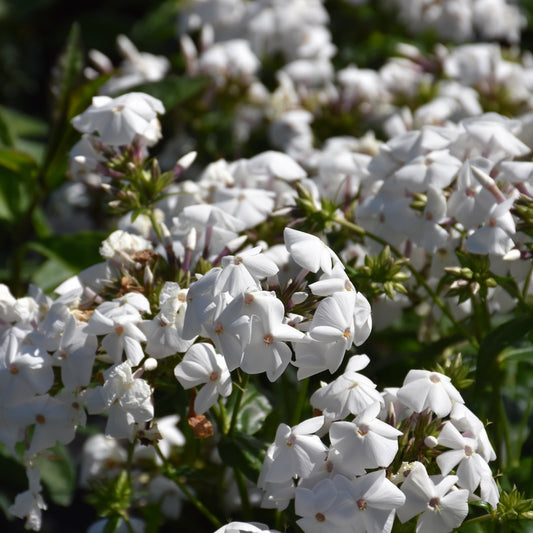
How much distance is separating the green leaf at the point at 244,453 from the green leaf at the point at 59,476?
0.59m

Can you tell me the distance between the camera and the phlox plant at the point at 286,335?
99 centimetres

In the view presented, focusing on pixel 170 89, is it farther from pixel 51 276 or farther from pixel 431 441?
pixel 431 441

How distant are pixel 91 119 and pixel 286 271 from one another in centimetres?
41

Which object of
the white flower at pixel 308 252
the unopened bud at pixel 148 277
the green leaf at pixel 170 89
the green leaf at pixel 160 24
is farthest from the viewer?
the green leaf at pixel 160 24

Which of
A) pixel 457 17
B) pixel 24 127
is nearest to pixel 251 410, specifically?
pixel 24 127

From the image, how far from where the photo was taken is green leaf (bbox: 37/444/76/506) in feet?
5.43

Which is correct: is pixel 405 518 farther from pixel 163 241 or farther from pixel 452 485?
pixel 163 241

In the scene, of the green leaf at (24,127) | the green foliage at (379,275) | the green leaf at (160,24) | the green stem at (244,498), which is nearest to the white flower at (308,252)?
the green foliage at (379,275)

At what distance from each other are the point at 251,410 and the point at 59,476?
2.01 ft

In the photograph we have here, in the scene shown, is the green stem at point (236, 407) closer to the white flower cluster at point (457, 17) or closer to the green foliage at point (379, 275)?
the green foliage at point (379, 275)

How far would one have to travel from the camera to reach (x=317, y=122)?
86.8 inches

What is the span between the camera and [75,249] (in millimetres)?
1690

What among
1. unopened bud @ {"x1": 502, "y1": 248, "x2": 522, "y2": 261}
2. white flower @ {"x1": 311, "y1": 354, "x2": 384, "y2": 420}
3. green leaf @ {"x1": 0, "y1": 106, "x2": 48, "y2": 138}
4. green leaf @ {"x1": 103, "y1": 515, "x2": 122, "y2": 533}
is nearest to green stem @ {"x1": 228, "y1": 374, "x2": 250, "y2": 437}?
white flower @ {"x1": 311, "y1": 354, "x2": 384, "y2": 420}

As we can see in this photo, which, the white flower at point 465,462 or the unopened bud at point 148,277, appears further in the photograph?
the unopened bud at point 148,277
